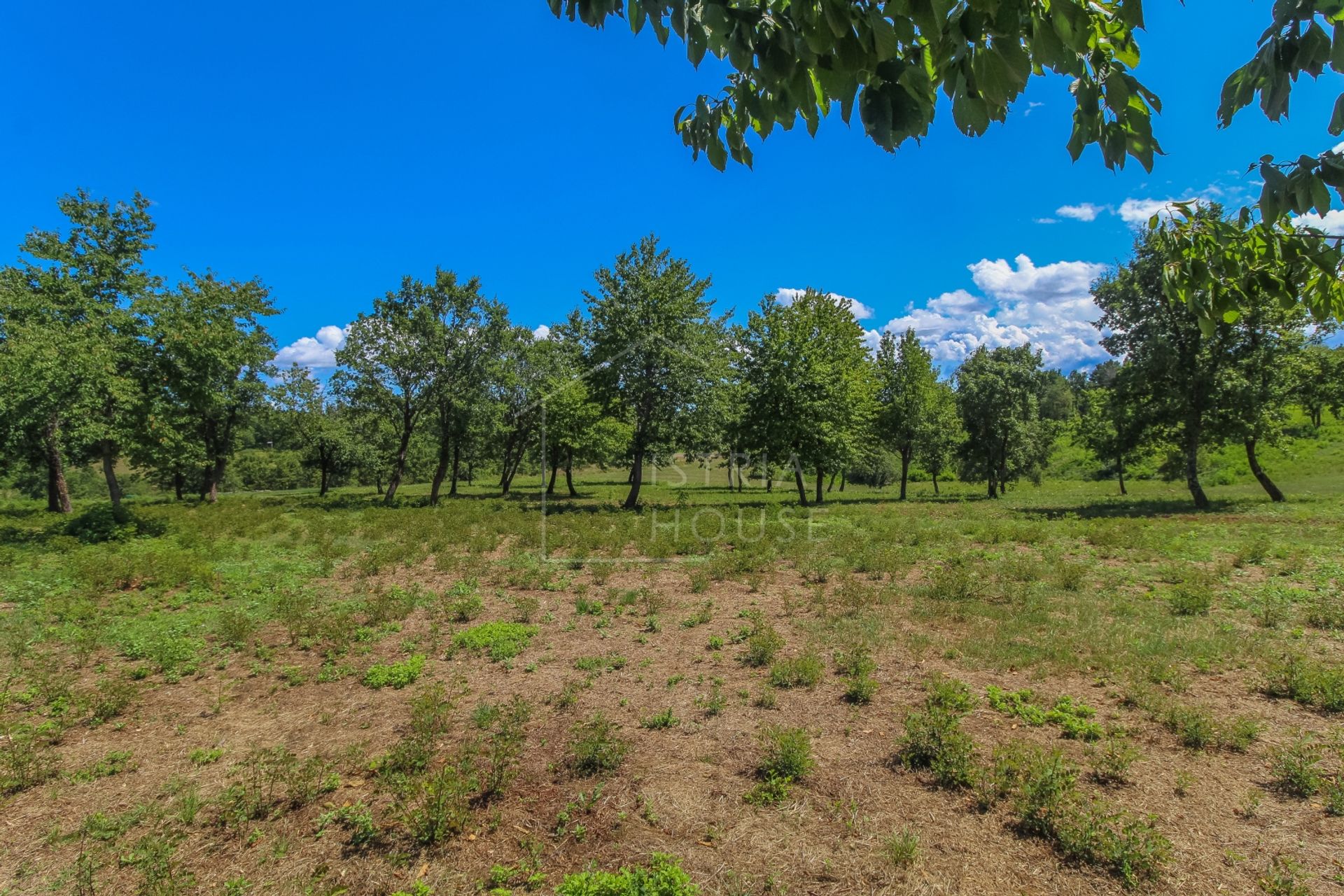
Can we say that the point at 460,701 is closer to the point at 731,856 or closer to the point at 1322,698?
the point at 731,856

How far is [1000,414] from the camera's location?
3709 cm

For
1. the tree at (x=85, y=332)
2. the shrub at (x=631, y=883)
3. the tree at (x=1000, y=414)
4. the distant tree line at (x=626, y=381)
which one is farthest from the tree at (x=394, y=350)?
the tree at (x=1000, y=414)

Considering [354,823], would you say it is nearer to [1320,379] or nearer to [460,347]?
[460,347]

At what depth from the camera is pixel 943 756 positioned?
5.03 m

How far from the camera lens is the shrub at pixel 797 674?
7039 millimetres

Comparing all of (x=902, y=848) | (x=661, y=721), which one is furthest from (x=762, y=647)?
(x=902, y=848)

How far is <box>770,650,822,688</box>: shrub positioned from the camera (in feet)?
23.1

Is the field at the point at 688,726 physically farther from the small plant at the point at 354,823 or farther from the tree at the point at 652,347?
the tree at the point at 652,347

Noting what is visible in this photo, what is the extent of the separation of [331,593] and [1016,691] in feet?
40.6

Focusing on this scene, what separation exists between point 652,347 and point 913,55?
24393 millimetres

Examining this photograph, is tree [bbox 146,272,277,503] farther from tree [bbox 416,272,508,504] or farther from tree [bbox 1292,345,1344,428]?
tree [bbox 1292,345,1344,428]

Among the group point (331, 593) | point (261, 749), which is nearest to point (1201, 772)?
point (261, 749)

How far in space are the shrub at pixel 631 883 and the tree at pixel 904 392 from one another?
35.4m

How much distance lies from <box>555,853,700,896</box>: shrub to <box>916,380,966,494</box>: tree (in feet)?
122
